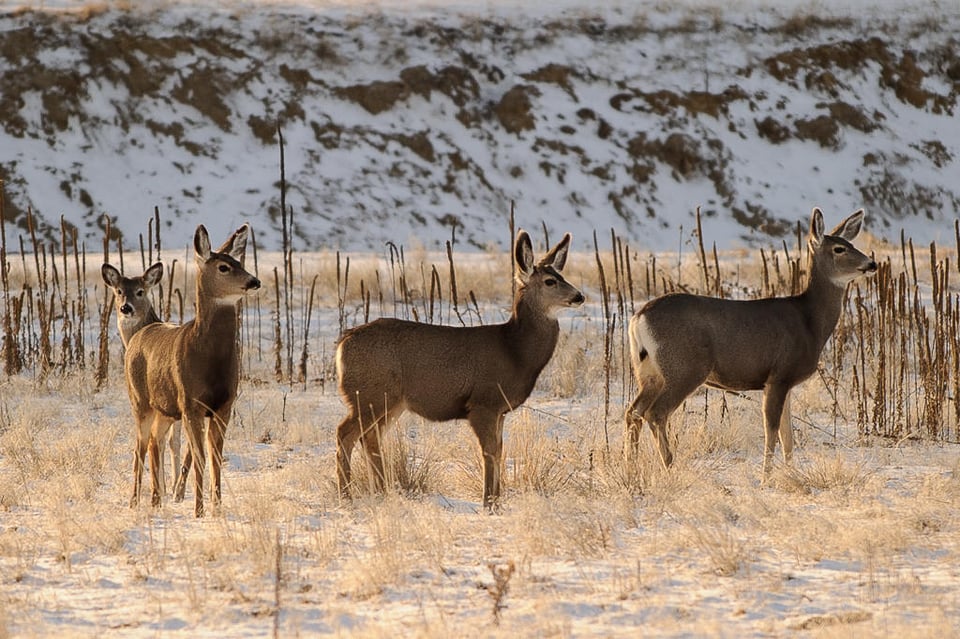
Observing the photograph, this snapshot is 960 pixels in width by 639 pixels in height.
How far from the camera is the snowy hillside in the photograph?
29.6 metres

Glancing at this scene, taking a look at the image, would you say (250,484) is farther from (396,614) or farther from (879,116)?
(879,116)

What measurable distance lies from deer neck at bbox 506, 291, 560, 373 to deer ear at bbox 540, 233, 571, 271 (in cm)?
34

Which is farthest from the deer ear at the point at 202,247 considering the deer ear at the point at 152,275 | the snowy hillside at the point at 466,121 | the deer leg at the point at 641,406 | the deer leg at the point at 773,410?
the snowy hillside at the point at 466,121

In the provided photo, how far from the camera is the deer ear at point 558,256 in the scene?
26.7 feet

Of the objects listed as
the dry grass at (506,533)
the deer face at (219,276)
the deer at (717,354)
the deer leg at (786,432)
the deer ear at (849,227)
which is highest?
the deer ear at (849,227)

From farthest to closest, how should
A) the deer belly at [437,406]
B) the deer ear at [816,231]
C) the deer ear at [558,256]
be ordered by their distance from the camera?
1. the deer ear at [816,231]
2. the deer ear at [558,256]
3. the deer belly at [437,406]

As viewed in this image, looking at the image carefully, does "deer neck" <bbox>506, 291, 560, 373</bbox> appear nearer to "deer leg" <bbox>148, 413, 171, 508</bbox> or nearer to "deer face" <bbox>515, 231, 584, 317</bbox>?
"deer face" <bbox>515, 231, 584, 317</bbox>

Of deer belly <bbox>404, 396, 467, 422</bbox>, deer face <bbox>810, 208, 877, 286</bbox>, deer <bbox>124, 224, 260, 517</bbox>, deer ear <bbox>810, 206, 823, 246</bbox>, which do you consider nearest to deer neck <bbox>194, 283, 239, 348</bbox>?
deer <bbox>124, 224, 260, 517</bbox>

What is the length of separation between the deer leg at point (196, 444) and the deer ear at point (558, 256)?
7.79ft

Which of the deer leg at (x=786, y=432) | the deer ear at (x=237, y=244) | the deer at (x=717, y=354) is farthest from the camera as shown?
the deer leg at (x=786, y=432)

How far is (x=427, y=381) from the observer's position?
744 centimetres

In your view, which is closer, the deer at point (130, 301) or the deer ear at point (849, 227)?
the deer at point (130, 301)

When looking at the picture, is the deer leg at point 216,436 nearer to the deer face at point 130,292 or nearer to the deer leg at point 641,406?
the deer face at point 130,292

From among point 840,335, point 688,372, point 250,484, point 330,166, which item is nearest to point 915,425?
point 840,335
